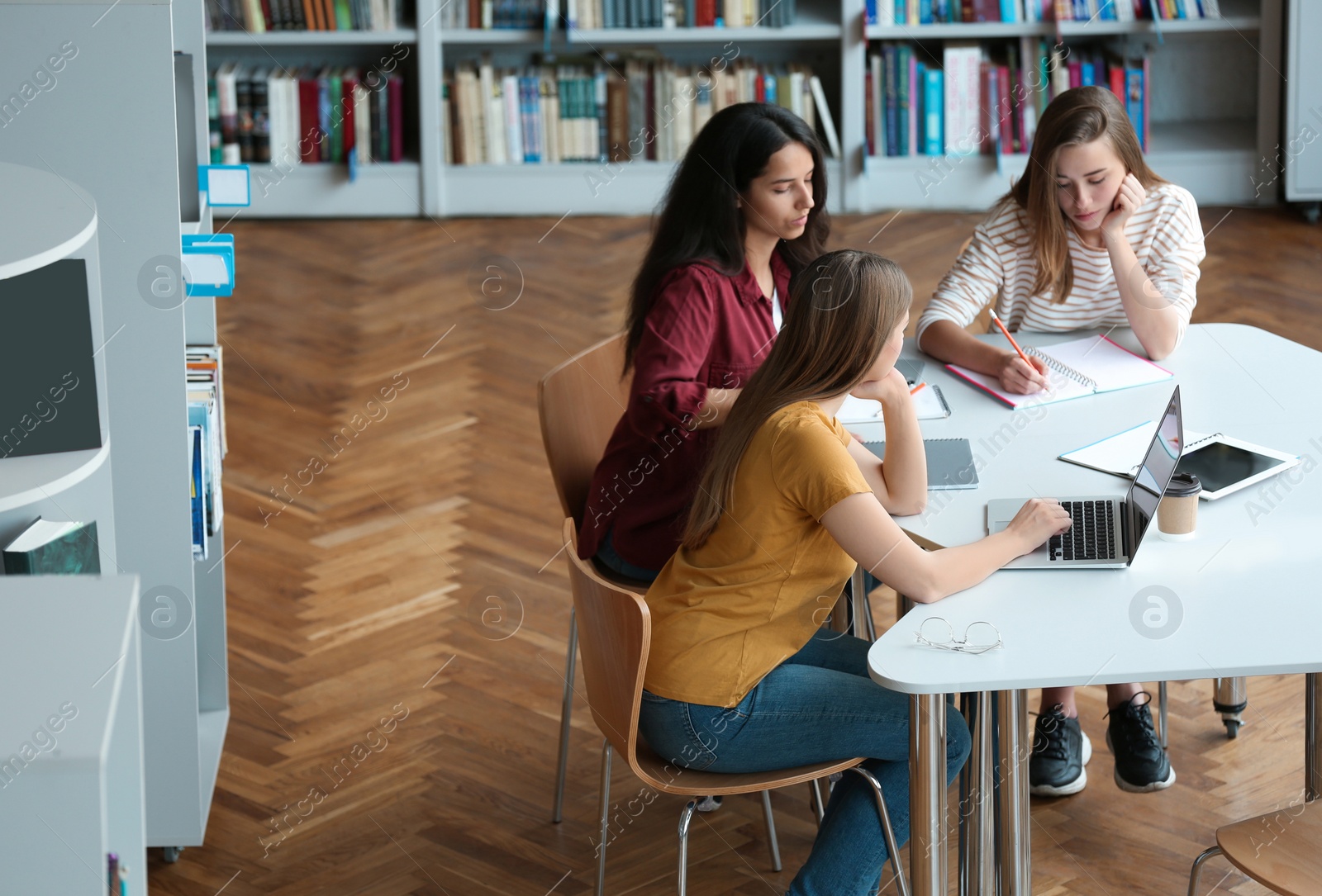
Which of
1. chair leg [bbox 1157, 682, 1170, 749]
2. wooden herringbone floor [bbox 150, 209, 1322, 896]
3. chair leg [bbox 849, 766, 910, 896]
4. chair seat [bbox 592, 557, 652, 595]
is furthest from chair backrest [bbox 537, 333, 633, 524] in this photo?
chair leg [bbox 1157, 682, 1170, 749]

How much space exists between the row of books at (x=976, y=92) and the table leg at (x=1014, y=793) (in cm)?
374

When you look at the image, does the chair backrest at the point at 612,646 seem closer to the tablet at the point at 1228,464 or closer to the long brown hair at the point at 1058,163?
the tablet at the point at 1228,464

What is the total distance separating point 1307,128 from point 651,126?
2.34 metres

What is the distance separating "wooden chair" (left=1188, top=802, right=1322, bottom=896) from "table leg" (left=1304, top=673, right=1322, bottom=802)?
0.36 metres

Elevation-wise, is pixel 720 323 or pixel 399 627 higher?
pixel 720 323

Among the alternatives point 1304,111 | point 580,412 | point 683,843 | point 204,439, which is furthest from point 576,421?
point 1304,111

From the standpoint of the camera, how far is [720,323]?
8.18 feet

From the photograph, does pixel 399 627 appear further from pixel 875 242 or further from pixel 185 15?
pixel 875 242

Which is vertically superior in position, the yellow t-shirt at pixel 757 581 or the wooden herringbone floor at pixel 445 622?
the yellow t-shirt at pixel 757 581

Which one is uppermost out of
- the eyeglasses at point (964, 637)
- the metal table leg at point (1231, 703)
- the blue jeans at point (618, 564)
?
the eyeglasses at point (964, 637)

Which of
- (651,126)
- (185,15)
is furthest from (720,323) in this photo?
(651,126)

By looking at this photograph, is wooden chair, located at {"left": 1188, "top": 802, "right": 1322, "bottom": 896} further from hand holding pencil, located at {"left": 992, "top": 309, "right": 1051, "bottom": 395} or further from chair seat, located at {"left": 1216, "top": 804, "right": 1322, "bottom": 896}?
hand holding pencil, located at {"left": 992, "top": 309, "right": 1051, "bottom": 395}

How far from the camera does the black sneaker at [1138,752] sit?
2570 millimetres

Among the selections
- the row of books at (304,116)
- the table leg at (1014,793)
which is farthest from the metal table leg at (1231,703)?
the row of books at (304,116)
